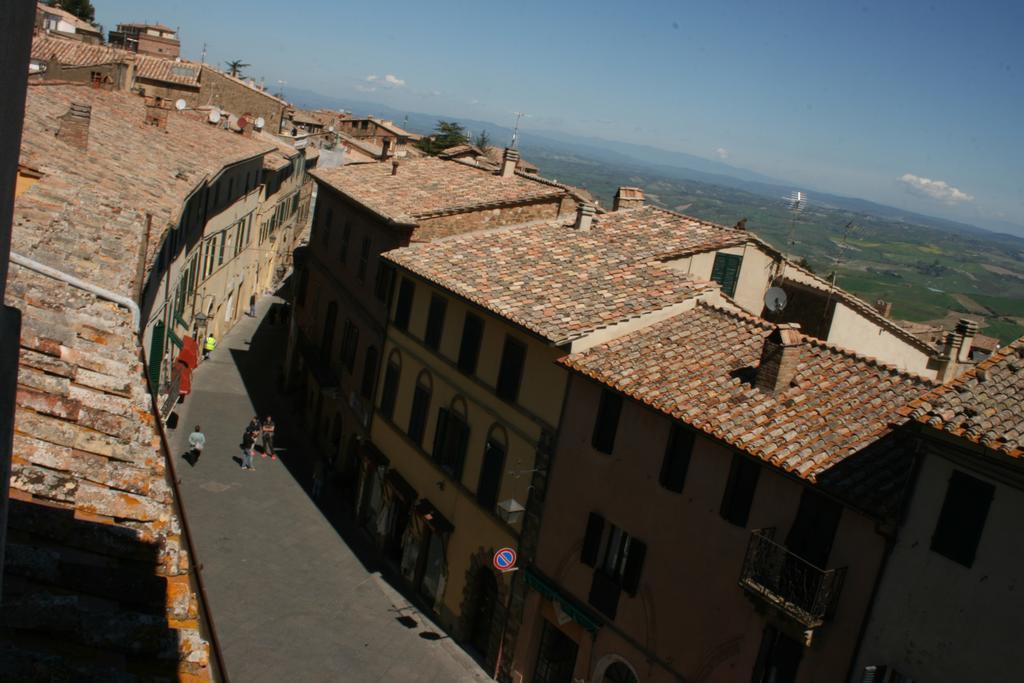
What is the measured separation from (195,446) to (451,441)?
1017 cm

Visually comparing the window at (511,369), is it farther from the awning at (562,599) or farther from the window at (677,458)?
the window at (677,458)

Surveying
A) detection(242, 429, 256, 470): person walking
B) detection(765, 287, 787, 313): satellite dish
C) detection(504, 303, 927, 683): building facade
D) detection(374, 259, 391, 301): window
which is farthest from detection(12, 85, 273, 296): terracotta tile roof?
detection(765, 287, 787, 313): satellite dish

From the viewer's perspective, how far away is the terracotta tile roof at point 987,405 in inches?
490

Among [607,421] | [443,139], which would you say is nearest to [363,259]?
[607,421]

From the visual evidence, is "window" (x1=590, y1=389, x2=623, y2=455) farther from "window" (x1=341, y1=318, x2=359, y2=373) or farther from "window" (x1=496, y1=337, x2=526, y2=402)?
"window" (x1=341, y1=318, x2=359, y2=373)

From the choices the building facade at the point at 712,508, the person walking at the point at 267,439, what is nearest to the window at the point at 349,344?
the person walking at the point at 267,439

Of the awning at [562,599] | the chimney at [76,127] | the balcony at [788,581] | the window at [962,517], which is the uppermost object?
the chimney at [76,127]

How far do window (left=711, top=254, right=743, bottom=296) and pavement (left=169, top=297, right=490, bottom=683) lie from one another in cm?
1093

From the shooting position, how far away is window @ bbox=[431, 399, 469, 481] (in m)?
24.3

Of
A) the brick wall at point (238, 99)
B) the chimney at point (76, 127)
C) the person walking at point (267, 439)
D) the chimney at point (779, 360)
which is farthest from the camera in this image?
the brick wall at point (238, 99)

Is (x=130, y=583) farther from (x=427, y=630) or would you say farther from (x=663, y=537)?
(x=427, y=630)

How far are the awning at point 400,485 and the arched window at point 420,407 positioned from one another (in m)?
1.22

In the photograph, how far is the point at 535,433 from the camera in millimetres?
21391

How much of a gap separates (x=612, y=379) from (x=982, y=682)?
8.13 meters
